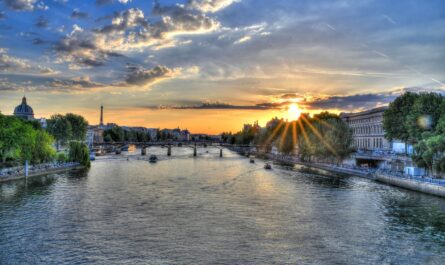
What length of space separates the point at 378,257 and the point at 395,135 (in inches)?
2232

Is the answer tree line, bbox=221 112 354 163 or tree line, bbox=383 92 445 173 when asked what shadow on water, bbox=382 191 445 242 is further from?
tree line, bbox=221 112 354 163

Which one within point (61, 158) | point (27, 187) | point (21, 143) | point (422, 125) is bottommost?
point (27, 187)

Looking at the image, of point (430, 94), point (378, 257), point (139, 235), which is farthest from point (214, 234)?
point (430, 94)

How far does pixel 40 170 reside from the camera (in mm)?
77000

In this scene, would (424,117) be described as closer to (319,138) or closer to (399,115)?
(399,115)

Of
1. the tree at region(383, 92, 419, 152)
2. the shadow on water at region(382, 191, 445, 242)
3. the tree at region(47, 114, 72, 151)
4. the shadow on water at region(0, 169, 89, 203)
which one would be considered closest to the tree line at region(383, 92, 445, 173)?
the tree at region(383, 92, 419, 152)

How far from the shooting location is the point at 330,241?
31875mm

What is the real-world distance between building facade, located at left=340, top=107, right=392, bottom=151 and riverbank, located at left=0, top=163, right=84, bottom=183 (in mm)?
68424

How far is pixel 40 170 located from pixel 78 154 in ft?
64.5

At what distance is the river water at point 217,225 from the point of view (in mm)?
28156

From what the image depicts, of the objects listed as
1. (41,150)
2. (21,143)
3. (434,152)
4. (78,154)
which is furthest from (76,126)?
(434,152)

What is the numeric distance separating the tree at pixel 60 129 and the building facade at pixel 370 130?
85.2 m

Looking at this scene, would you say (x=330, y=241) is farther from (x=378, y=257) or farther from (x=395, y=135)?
(x=395, y=135)

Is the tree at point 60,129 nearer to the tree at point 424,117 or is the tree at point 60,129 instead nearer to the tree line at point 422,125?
the tree line at point 422,125
